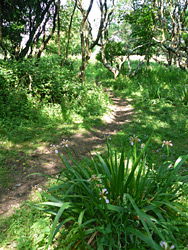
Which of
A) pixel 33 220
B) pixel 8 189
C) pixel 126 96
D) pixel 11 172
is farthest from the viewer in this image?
pixel 126 96

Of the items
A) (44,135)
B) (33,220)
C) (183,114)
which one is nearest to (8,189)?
(33,220)

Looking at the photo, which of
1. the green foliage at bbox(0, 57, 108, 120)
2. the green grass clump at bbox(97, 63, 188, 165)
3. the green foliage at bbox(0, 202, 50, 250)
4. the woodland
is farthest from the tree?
the green foliage at bbox(0, 202, 50, 250)

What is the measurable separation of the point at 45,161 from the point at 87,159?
141 cm

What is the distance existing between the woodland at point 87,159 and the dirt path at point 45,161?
2 centimetres

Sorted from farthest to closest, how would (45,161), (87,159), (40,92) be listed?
(40,92)
(45,161)
(87,159)

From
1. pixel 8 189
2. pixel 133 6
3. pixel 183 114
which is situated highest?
pixel 133 6

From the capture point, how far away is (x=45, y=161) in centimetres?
383

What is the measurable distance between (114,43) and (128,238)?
13.2 meters

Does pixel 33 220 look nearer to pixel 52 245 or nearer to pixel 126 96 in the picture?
pixel 52 245

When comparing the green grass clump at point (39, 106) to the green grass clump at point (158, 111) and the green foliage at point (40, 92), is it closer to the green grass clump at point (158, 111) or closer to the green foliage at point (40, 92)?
the green foliage at point (40, 92)

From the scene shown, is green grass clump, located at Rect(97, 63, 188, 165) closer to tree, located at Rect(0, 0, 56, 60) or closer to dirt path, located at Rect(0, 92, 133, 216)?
dirt path, located at Rect(0, 92, 133, 216)

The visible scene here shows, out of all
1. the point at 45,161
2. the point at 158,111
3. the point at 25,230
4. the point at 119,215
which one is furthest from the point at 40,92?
the point at 119,215

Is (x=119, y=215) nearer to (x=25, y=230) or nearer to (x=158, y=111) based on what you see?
(x=25, y=230)

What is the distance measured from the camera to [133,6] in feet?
38.8
